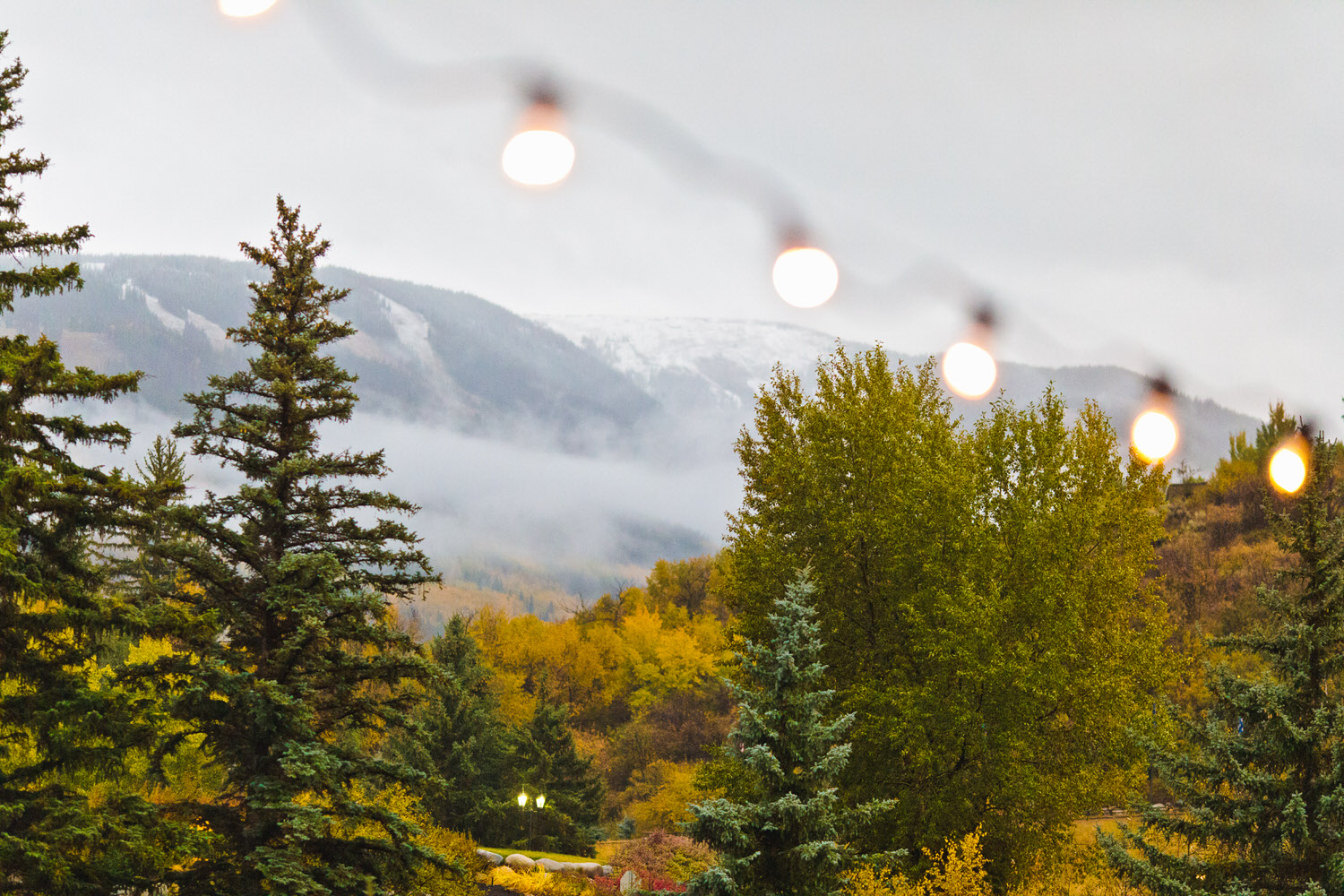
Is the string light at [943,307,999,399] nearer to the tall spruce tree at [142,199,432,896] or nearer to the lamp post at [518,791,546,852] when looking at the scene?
the tall spruce tree at [142,199,432,896]

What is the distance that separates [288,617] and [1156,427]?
15.3 metres

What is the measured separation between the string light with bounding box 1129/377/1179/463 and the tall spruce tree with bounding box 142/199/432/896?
41.5ft

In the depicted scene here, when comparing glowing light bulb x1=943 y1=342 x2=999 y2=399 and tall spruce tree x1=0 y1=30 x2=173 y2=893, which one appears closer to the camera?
glowing light bulb x1=943 y1=342 x2=999 y2=399

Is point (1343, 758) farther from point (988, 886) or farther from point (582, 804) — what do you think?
point (582, 804)

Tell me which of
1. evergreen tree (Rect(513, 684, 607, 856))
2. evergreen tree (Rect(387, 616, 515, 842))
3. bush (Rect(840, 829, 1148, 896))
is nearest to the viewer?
bush (Rect(840, 829, 1148, 896))

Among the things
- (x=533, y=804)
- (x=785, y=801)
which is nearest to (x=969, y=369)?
(x=785, y=801)

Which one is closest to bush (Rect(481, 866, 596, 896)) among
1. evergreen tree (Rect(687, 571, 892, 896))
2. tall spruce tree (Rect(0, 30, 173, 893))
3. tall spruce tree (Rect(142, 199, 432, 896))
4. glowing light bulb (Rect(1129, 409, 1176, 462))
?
tall spruce tree (Rect(142, 199, 432, 896))

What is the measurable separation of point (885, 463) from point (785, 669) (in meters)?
9.05

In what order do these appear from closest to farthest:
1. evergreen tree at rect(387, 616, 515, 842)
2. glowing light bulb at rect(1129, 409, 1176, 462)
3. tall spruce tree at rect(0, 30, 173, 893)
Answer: glowing light bulb at rect(1129, 409, 1176, 462) → tall spruce tree at rect(0, 30, 173, 893) → evergreen tree at rect(387, 616, 515, 842)

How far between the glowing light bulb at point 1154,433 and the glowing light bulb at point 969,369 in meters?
1.74

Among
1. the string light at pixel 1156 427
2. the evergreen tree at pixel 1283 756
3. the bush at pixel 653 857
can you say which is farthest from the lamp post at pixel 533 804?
the string light at pixel 1156 427

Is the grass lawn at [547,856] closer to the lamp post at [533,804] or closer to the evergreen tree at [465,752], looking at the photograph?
the lamp post at [533,804]

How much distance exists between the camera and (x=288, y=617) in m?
17.9

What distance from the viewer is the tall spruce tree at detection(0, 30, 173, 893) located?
46.3 feet
